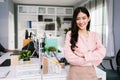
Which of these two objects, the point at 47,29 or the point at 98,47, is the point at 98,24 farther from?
the point at 98,47

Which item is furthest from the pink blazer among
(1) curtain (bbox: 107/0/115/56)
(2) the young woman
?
(1) curtain (bbox: 107/0/115/56)

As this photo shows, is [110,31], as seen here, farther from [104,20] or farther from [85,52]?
[85,52]

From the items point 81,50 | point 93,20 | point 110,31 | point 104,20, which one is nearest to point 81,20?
point 81,50

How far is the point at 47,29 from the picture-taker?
611cm

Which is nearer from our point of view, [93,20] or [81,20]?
[81,20]

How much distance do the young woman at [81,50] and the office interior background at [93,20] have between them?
7.72ft

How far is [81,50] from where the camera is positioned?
1269 millimetres

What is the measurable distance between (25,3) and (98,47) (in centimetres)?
502

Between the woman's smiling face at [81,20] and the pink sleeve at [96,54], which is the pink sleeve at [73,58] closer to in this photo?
the pink sleeve at [96,54]

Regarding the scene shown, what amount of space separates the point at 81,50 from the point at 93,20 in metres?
3.48

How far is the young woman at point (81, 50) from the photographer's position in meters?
1.26

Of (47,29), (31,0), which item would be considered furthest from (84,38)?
(47,29)

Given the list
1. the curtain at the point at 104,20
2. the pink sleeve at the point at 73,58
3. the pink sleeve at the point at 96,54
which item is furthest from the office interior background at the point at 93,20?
the pink sleeve at the point at 73,58

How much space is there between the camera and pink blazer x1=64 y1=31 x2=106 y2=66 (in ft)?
4.09
